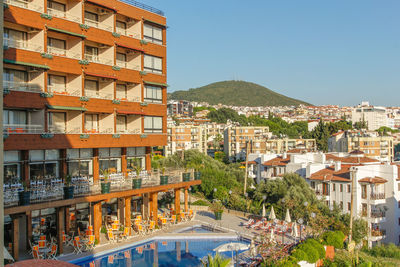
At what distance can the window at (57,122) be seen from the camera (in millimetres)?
25011

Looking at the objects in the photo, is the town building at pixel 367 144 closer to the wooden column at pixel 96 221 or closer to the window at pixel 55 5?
the wooden column at pixel 96 221

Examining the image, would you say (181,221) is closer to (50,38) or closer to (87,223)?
(87,223)

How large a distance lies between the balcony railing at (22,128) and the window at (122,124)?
7.09m

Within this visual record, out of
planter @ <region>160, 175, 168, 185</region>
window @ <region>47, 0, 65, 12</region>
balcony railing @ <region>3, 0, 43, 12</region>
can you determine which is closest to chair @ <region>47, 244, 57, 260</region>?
planter @ <region>160, 175, 168, 185</region>

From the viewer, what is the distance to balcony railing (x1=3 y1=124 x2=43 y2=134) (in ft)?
72.7

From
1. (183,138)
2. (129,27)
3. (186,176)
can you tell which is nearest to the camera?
(129,27)

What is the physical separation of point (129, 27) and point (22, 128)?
11.5 meters

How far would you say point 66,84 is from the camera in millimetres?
26000

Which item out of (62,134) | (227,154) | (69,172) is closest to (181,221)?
(69,172)

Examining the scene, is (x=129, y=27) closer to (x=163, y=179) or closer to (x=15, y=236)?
(x=163, y=179)

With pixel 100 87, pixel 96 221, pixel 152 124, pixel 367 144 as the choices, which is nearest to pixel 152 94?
pixel 152 124

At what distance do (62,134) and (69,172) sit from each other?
9.94ft

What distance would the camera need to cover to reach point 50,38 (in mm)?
25344

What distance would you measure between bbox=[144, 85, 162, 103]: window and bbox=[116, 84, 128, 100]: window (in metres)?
1.48
